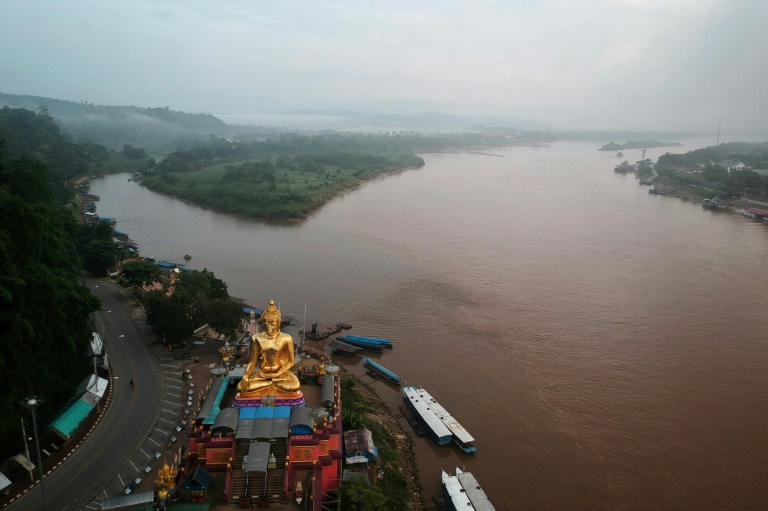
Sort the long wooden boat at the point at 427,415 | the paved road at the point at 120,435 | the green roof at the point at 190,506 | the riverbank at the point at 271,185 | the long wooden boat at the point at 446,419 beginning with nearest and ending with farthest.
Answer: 1. the green roof at the point at 190,506
2. the paved road at the point at 120,435
3. the long wooden boat at the point at 446,419
4. the long wooden boat at the point at 427,415
5. the riverbank at the point at 271,185

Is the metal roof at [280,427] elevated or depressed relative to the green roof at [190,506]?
elevated

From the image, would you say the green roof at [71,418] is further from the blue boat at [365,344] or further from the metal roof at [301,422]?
the blue boat at [365,344]

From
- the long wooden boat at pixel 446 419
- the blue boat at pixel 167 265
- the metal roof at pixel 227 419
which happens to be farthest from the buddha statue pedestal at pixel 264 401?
the blue boat at pixel 167 265

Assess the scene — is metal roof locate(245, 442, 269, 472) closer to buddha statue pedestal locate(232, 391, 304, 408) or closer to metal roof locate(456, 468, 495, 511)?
buddha statue pedestal locate(232, 391, 304, 408)

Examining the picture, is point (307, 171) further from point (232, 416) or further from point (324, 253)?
point (232, 416)

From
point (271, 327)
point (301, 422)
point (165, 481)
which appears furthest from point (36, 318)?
point (301, 422)

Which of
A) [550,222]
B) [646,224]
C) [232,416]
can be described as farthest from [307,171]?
[232,416]

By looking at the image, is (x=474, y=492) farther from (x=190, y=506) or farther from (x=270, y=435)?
(x=190, y=506)
